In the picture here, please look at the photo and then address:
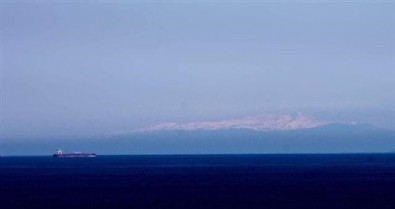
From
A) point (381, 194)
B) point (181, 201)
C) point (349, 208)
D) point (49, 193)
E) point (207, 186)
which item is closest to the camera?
point (349, 208)

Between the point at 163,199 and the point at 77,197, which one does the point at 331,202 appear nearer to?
the point at 163,199

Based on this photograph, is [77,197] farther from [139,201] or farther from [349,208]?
[349,208]

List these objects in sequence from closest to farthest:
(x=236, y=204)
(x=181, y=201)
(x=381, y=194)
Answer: (x=236, y=204) → (x=181, y=201) → (x=381, y=194)

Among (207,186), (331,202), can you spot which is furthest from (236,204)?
(207,186)

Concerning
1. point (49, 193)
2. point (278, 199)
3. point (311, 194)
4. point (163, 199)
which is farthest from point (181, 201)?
point (49, 193)

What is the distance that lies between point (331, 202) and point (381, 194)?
1036cm

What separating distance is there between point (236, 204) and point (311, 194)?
13.4 metres

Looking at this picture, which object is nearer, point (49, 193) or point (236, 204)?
point (236, 204)

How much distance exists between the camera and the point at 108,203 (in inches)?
2453

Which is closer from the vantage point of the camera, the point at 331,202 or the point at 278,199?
the point at 331,202

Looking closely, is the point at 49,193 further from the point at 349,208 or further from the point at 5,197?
the point at 349,208

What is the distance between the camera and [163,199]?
218 ft

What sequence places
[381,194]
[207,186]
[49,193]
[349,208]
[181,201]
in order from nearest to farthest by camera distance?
[349,208] < [181,201] < [381,194] < [49,193] < [207,186]

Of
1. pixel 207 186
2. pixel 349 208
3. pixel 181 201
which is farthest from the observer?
pixel 207 186
